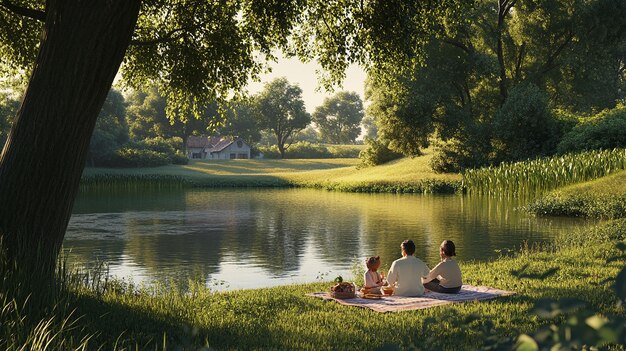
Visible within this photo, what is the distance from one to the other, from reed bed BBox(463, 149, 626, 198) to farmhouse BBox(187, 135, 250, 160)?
9144cm

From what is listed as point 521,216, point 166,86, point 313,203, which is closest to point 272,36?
point 166,86

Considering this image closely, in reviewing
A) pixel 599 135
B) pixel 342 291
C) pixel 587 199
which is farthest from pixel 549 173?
pixel 342 291

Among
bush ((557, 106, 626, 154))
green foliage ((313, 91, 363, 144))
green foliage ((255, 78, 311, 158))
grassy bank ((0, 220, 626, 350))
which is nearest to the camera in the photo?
grassy bank ((0, 220, 626, 350))

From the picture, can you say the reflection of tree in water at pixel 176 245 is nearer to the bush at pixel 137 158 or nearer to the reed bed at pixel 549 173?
the reed bed at pixel 549 173

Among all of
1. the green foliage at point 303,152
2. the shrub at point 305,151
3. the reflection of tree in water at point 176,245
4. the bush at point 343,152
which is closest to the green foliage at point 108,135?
the green foliage at point 303,152

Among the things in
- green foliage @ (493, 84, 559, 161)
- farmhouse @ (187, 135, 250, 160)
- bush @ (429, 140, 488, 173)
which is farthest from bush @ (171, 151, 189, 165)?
green foliage @ (493, 84, 559, 161)

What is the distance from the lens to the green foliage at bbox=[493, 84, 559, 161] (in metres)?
44.6

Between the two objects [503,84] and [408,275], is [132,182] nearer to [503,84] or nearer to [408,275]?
[503,84]

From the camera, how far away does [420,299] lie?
10.9 metres

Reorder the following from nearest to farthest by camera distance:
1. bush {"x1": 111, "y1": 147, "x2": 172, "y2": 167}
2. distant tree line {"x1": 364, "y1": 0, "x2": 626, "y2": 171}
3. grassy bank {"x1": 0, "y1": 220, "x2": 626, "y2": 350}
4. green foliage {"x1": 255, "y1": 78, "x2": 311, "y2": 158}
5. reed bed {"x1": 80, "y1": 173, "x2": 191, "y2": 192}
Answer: grassy bank {"x1": 0, "y1": 220, "x2": 626, "y2": 350}, distant tree line {"x1": 364, "y1": 0, "x2": 626, "y2": 171}, reed bed {"x1": 80, "y1": 173, "x2": 191, "y2": 192}, bush {"x1": 111, "y1": 147, "x2": 172, "y2": 167}, green foliage {"x1": 255, "y1": 78, "x2": 311, "y2": 158}

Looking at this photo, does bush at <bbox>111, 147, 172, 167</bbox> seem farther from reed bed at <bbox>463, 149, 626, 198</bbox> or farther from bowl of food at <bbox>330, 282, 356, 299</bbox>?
bowl of food at <bbox>330, 282, 356, 299</bbox>

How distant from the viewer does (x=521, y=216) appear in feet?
91.0

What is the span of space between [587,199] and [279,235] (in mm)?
11966

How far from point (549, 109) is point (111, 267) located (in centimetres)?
3535
